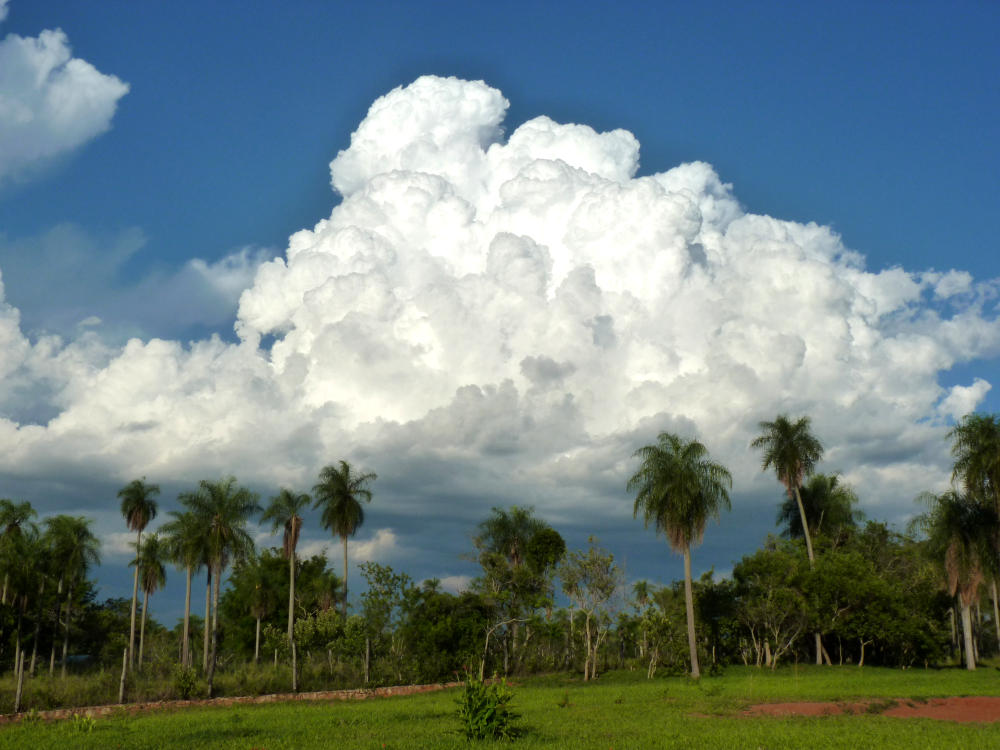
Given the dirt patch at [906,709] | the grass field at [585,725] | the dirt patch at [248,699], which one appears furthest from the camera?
the dirt patch at [248,699]

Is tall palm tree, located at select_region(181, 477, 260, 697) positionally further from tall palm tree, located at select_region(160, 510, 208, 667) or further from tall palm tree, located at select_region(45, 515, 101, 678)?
tall palm tree, located at select_region(45, 515, 101, 678)

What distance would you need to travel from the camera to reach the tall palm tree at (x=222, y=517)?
50219 mm

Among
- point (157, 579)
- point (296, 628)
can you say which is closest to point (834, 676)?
point (296, 628)

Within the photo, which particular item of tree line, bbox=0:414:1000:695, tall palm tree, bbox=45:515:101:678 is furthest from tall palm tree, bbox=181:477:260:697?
tall palm tree, bbox=45:515:101:678

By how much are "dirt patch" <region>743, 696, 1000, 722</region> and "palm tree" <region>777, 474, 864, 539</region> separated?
39.0 meters

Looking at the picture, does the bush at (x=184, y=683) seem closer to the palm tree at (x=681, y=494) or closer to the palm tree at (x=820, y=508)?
the palm tree at (x=681, y=494)

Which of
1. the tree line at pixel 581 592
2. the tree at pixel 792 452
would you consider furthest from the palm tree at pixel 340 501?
the tree at pixel 792 452

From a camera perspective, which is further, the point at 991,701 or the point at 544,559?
the point at 544,559

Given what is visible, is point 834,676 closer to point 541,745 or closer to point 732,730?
point 732,730

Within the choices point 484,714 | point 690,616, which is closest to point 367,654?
point 690,616

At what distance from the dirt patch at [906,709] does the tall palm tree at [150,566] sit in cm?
4801

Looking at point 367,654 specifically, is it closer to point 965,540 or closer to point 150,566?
point 150,566

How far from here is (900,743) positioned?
19844 mm

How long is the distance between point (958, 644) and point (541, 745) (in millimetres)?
67548
